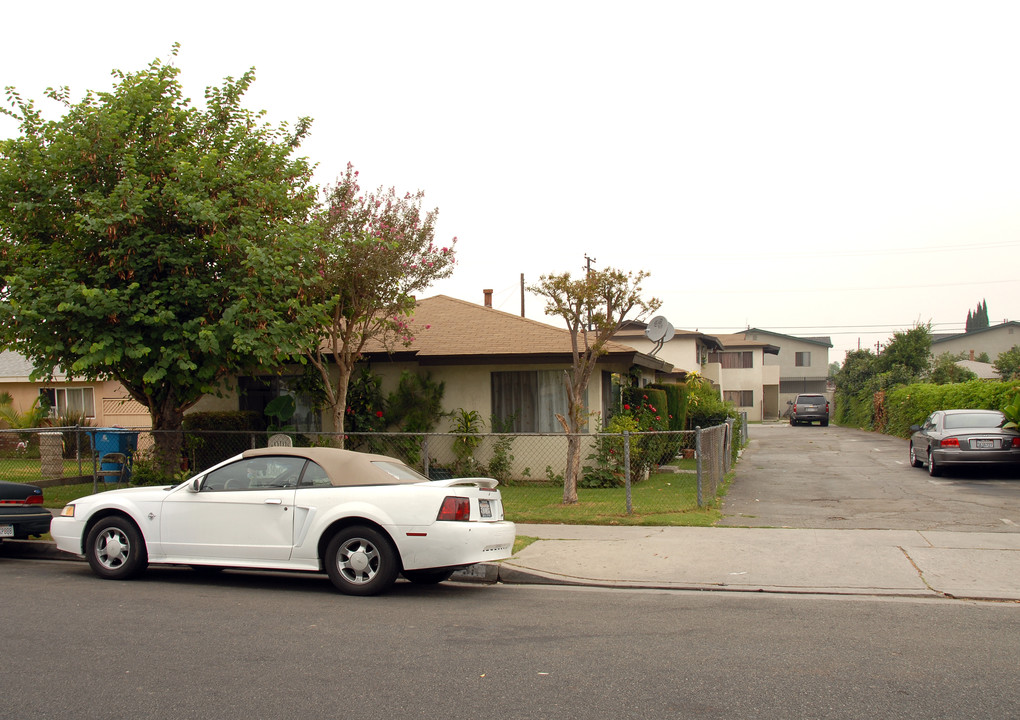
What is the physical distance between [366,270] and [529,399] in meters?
4.29

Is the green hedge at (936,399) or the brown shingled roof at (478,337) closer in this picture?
the brown shingled roof at (478,337)

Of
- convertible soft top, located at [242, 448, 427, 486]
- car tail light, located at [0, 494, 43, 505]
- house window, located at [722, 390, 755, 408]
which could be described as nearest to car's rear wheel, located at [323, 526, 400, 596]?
convertible soft top, located at [242, 448, 427, 486]

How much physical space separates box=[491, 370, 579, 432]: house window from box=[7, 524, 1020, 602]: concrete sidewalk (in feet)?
17.6

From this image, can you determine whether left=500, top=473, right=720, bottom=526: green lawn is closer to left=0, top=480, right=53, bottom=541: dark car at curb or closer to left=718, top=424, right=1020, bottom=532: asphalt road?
left=718, top=424, right=1020, bottom=532: asphalt road

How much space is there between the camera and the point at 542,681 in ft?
16.5

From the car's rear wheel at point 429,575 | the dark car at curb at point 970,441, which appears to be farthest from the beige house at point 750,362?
the car's rear wheel at point 429,575

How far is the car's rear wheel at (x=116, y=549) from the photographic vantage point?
8.16m

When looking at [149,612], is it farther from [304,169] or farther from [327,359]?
[327,359]

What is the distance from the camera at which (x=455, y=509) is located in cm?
742

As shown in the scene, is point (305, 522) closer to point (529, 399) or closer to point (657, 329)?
point (529, 399)

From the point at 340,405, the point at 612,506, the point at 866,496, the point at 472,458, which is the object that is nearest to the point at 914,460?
the point at 866,496

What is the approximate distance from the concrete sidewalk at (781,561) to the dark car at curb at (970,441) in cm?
705

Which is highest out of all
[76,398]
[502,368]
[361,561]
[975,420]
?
[502,368]

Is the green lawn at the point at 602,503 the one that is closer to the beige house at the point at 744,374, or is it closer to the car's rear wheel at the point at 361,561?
the car's rear wheel at the point at 361,561
